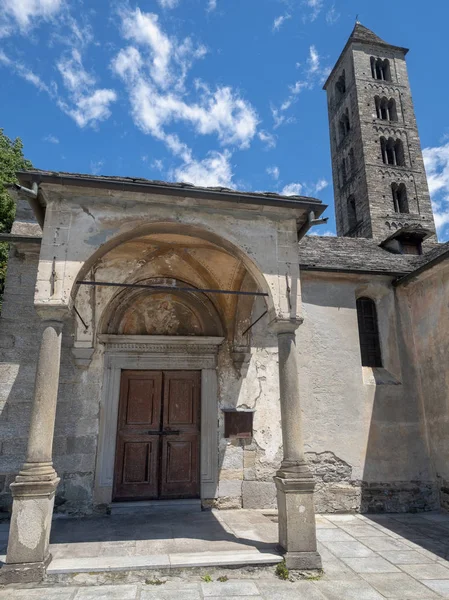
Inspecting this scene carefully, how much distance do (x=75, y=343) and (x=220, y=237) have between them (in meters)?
3.42

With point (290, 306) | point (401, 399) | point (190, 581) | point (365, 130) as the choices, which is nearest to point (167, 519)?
point (190, 581)

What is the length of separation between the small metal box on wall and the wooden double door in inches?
22.3

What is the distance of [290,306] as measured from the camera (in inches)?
222

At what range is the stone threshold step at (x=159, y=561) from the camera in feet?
14.1

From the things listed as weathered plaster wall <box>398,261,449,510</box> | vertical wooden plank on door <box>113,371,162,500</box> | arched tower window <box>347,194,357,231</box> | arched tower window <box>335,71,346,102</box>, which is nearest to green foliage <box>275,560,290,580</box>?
vertical wooden plank on door <box>113,371,162,500</box>

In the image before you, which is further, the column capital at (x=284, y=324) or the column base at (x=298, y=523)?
the column capital at (x=284, y=324)

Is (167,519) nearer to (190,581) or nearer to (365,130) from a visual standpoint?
(190,581)

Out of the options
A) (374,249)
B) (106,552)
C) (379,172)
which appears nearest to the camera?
(106,552)

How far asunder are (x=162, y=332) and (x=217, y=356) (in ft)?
3.84

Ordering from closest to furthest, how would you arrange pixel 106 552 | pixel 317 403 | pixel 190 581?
pixel 190 581
pixel 106 552
pixel 317 403

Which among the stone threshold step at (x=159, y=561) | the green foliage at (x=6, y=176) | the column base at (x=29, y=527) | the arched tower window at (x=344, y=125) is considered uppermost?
the arched tower window at (x=344, y=125)

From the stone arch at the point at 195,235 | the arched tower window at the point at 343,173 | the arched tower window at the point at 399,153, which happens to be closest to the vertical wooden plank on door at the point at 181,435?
the stone arch at the point at 195,235

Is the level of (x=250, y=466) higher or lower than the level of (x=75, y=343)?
lower

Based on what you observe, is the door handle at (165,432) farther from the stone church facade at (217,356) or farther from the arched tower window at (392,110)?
the arched tower window at (392,110)
